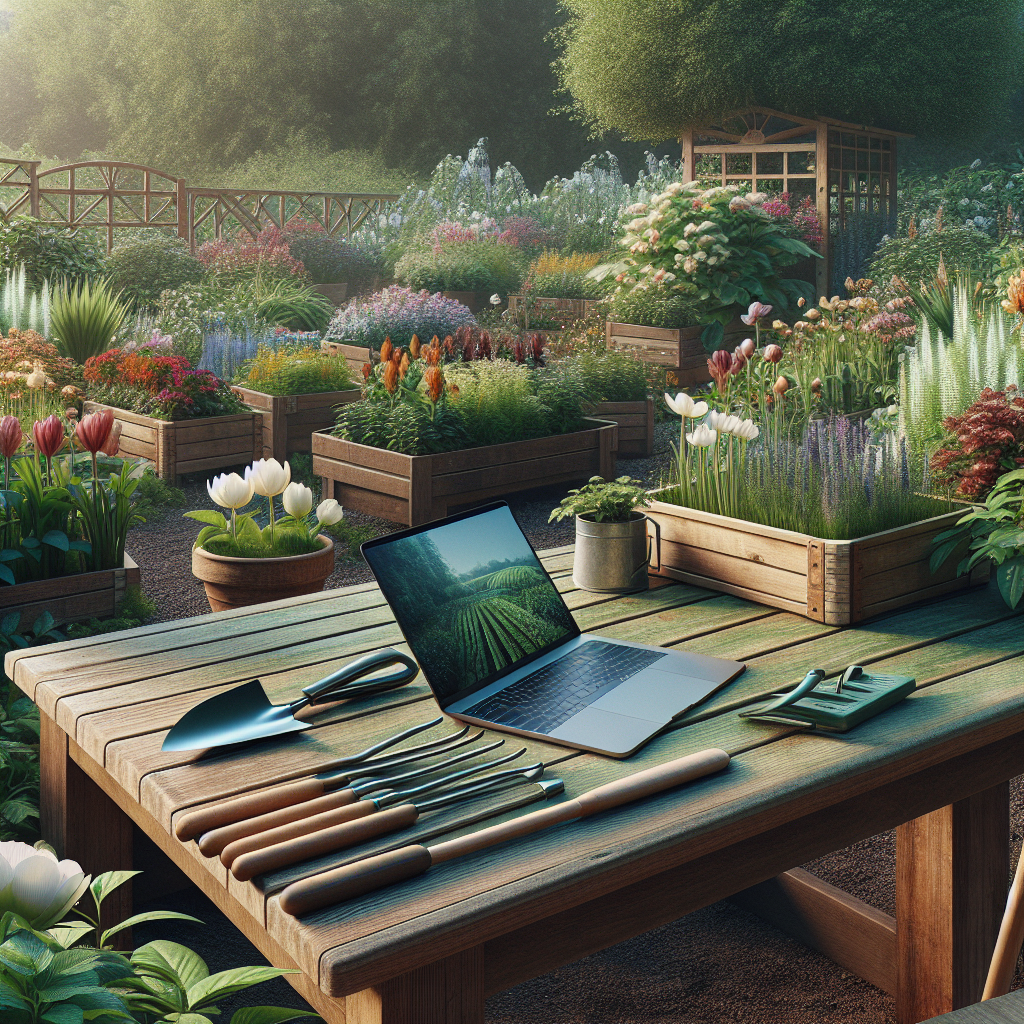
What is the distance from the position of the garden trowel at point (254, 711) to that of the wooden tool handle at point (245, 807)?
0.18 meters

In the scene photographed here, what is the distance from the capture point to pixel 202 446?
21.4 feet

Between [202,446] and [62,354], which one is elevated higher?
[62,354]

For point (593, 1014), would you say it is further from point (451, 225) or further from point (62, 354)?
point (451, 225)

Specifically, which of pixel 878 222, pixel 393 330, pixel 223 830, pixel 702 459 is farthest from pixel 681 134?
pixel 223 830

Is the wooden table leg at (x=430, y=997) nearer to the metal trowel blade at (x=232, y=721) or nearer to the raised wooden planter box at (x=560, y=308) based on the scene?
the metal trowel blade at (x=232, y=721)

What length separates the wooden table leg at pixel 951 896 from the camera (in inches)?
86.0

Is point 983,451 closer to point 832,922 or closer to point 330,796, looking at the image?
point 832,922

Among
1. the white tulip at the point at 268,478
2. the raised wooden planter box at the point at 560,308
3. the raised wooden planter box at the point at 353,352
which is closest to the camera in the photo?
the white tulip at the point at 268,478

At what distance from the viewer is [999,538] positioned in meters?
2.21

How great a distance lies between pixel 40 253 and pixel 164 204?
10876 mm

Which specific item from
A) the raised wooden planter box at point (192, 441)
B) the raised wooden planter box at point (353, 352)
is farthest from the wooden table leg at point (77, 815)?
the raised wooden planter box at point (353, 352)

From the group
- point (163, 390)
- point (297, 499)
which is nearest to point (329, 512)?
point (297, 499)

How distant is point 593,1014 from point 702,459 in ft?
3.96

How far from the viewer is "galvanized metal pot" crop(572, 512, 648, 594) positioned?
2.36 metres
